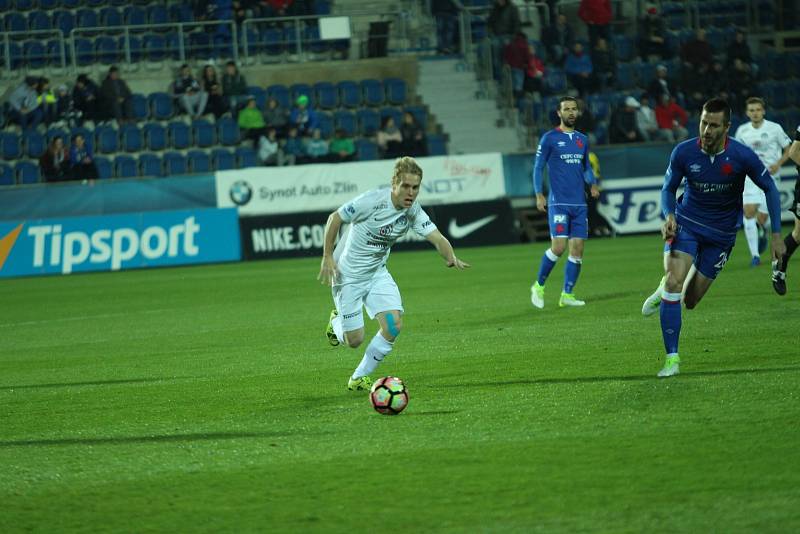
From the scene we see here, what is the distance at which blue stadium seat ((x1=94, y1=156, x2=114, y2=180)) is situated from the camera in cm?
2548

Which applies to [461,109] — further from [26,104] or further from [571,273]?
[571,273]

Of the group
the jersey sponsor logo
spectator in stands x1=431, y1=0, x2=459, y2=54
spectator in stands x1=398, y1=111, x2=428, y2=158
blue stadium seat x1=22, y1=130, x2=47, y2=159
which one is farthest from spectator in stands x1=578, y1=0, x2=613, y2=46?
blue stadium seat x1=22, y1=130, x2=47, y2=159

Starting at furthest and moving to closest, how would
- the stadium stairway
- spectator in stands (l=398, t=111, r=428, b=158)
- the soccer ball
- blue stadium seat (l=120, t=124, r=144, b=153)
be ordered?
the stadium stairway, blue stadium seat (l=120, t=124, r=144, b=153), spectator in stands (l=398, t=111, r=428, b=158), the soccer ball

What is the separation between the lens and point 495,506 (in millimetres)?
5332

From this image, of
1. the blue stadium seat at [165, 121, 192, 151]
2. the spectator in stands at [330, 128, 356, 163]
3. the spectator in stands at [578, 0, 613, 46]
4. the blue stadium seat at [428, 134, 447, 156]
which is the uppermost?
the spectator in stands at [578, 0, 613, 46]

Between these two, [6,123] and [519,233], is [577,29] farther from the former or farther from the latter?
[6,123]

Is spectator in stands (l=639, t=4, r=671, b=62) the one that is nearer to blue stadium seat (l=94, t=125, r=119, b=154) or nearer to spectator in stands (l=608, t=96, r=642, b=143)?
spectator in stands (l=608, t=96, r=642, b=143)

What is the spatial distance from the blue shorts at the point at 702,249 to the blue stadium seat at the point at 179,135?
1884 cm

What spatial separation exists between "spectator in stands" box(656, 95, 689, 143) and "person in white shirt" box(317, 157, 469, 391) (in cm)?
1848

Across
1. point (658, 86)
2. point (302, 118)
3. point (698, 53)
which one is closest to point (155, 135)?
point (302, 118)

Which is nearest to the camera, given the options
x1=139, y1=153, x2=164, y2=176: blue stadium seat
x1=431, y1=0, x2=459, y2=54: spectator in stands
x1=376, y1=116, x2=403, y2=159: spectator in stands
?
x1=376, y1=116, x2=403, y2=159: spectator in stands

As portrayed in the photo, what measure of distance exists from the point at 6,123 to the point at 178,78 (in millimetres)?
3911

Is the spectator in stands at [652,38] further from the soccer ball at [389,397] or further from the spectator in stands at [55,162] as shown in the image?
the soccer ball at [389,397]

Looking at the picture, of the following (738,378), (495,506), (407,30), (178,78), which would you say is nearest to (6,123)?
(178,78)
